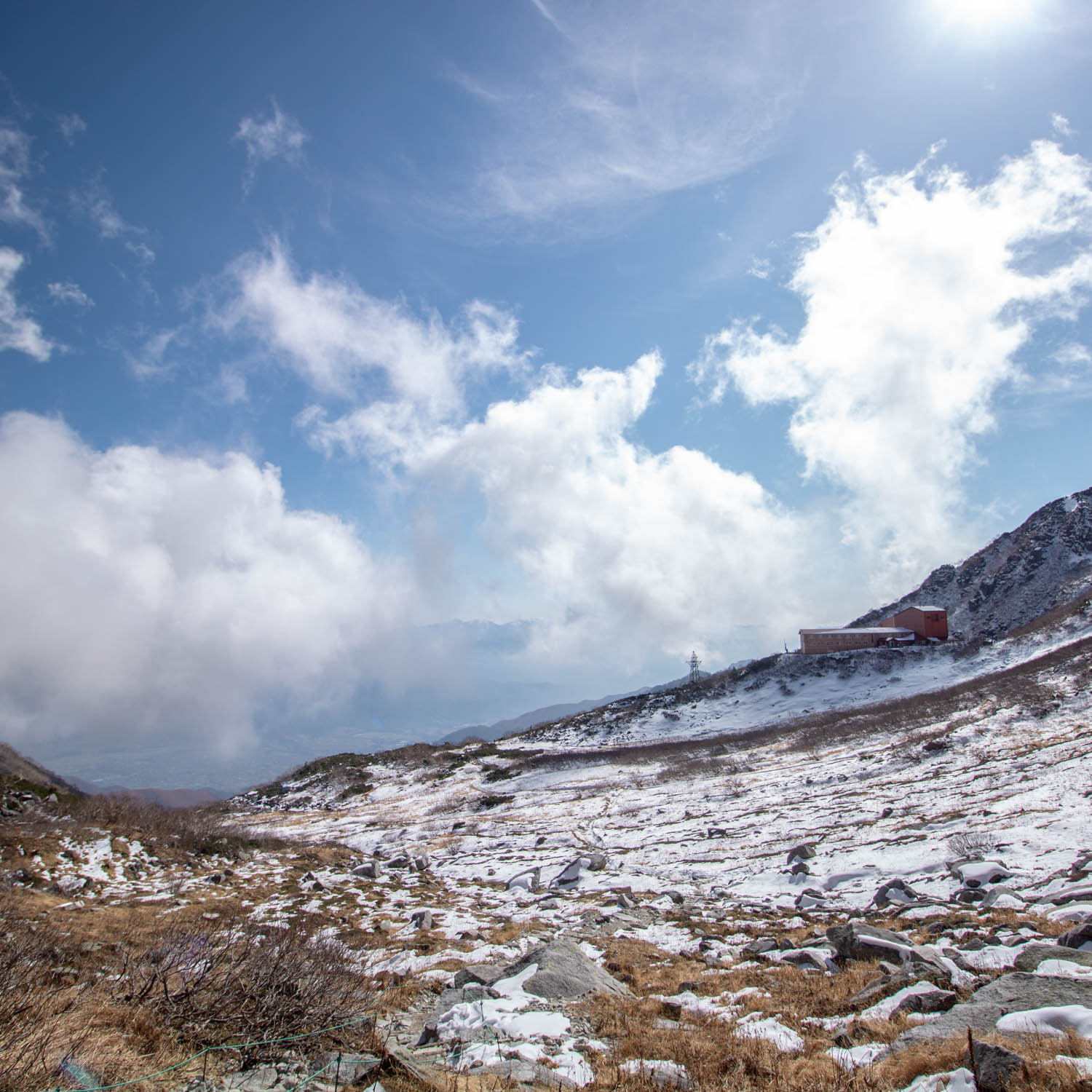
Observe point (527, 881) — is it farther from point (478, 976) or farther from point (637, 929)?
point (478, 976)

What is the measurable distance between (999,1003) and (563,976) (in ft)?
19.0

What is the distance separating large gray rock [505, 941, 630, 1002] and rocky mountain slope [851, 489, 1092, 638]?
82.5 m

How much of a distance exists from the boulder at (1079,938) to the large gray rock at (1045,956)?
1.56ft

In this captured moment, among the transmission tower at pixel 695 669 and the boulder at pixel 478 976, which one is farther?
the transmission tower at pixel 695 669

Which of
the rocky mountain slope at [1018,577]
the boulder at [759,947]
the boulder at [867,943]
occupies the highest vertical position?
the rocky mountain slope at [1018,577]

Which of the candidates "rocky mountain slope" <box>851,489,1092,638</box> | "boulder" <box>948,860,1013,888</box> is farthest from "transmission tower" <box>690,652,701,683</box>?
"boulder" <box>948,860,1013,888</box>

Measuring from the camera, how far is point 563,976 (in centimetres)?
920

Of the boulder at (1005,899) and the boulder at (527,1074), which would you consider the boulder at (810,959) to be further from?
the boulder at (527,1074)

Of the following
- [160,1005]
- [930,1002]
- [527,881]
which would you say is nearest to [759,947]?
[930,1002]

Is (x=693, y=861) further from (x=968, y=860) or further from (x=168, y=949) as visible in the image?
(x=168, y=949)

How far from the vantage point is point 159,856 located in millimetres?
20156

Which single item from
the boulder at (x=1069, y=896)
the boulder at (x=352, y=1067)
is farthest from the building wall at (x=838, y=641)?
the boulder at (x=352, y=1067)

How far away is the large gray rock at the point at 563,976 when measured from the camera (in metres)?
8.88

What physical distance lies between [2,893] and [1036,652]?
64379 mm
